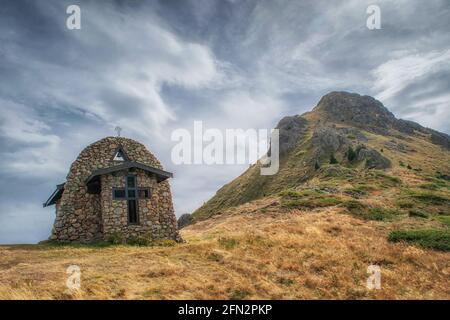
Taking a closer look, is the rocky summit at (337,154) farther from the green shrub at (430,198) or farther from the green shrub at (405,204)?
the green shrub at (405,204)

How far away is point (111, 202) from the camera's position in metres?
23.4

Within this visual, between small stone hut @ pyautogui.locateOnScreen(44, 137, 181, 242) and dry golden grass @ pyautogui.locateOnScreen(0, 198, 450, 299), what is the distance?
107 inches

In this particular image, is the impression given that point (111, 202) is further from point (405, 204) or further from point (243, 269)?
point (405, 204)

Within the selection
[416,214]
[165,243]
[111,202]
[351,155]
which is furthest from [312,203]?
[351,155]

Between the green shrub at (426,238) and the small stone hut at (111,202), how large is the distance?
13.9 meters

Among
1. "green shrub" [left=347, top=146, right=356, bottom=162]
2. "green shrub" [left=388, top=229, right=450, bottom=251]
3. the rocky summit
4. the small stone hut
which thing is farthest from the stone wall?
"green shrub" [left=347, top=146, right=356, bottom=162]

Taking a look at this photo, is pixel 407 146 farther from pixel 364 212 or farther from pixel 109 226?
pixel 109 226

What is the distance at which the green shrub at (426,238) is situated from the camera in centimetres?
1938

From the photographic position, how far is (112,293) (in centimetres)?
1130

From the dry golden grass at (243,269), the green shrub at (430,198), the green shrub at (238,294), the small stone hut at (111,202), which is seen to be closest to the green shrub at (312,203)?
the green shrub at (430,198)

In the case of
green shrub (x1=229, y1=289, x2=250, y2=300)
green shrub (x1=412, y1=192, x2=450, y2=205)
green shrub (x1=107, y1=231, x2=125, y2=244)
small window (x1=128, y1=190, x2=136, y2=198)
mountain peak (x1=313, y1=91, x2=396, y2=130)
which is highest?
mountain peak (x1=313, y1=91, x2=396, y2=130)

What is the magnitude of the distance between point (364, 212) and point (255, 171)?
49.1m

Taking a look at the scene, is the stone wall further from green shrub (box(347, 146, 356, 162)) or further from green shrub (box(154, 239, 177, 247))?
green shrub (box(347, 146, 356, 162))

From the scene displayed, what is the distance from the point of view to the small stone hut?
76.7 feet
